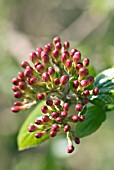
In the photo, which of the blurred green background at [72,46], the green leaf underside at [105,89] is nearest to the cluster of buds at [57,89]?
the green leaf underside at [105,89]

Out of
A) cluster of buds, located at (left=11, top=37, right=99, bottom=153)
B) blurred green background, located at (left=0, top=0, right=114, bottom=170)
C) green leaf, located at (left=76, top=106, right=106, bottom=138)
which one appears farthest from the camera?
blurred green background, located at (left=0, top=0, right=114, bottom=170)

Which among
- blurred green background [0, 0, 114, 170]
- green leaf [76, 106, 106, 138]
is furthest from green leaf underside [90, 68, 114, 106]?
blurred green background [0, 0, 114, 170]

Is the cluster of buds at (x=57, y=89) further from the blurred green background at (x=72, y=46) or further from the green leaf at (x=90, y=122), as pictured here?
the blurred green background at (x=72, y=46)

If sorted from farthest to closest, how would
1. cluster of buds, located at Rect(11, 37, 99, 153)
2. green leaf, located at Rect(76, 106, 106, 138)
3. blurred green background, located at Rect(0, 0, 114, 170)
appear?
blurred green background, located at Rect(0, 0, 114, 170) → green leaf, located at Rect(76, 106, 106, 138) → cluster of buds, located at Rect(11, 37, 99, 153)

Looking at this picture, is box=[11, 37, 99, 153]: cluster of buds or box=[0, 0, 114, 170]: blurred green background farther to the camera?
box=[0, 0, 114, 170]: blurred green background

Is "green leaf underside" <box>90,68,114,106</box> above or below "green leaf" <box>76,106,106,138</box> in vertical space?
above

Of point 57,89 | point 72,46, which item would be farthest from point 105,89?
point 72,46

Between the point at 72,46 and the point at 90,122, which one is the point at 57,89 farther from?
the point at 72,46

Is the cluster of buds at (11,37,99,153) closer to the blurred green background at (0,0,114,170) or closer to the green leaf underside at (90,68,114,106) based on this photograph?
the green leaf underside at (90,68,114,106)
